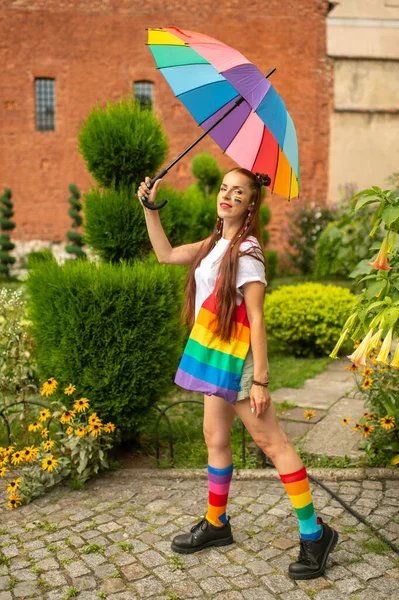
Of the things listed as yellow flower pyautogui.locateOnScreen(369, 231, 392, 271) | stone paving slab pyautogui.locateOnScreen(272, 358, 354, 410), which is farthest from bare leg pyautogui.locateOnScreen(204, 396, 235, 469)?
stone paving slab pyautogui.locateOnScreen(272, 358, 354, 410)

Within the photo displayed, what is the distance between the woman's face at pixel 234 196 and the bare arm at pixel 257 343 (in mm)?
350

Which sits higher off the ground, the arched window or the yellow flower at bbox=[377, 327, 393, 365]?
the arched window

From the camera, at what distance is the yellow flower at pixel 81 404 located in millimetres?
3930

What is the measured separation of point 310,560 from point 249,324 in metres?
1.11

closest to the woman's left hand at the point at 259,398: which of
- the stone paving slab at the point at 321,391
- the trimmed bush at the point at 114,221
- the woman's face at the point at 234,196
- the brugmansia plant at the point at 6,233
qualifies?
the woman's face at the point at 234,196

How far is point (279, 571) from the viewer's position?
300 cm

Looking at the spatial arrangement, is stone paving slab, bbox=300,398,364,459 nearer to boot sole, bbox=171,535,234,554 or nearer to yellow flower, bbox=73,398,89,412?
boot sole, bbox=171,535,234,554

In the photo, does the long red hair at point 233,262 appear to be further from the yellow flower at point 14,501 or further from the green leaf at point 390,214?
the yellow flower at point 14,501

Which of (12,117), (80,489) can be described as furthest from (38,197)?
(80,489)

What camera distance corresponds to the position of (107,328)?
402cm

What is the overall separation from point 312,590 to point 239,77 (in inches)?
87.6

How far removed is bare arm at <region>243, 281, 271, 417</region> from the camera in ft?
9.18

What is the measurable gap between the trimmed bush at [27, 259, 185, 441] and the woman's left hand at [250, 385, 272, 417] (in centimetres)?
139

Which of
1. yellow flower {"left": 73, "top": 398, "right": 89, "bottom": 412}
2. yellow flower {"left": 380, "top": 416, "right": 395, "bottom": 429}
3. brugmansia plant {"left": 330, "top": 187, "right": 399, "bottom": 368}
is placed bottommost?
yellow flower {"left": 380, "top": 416, "right": 395, "bottom": 429}
